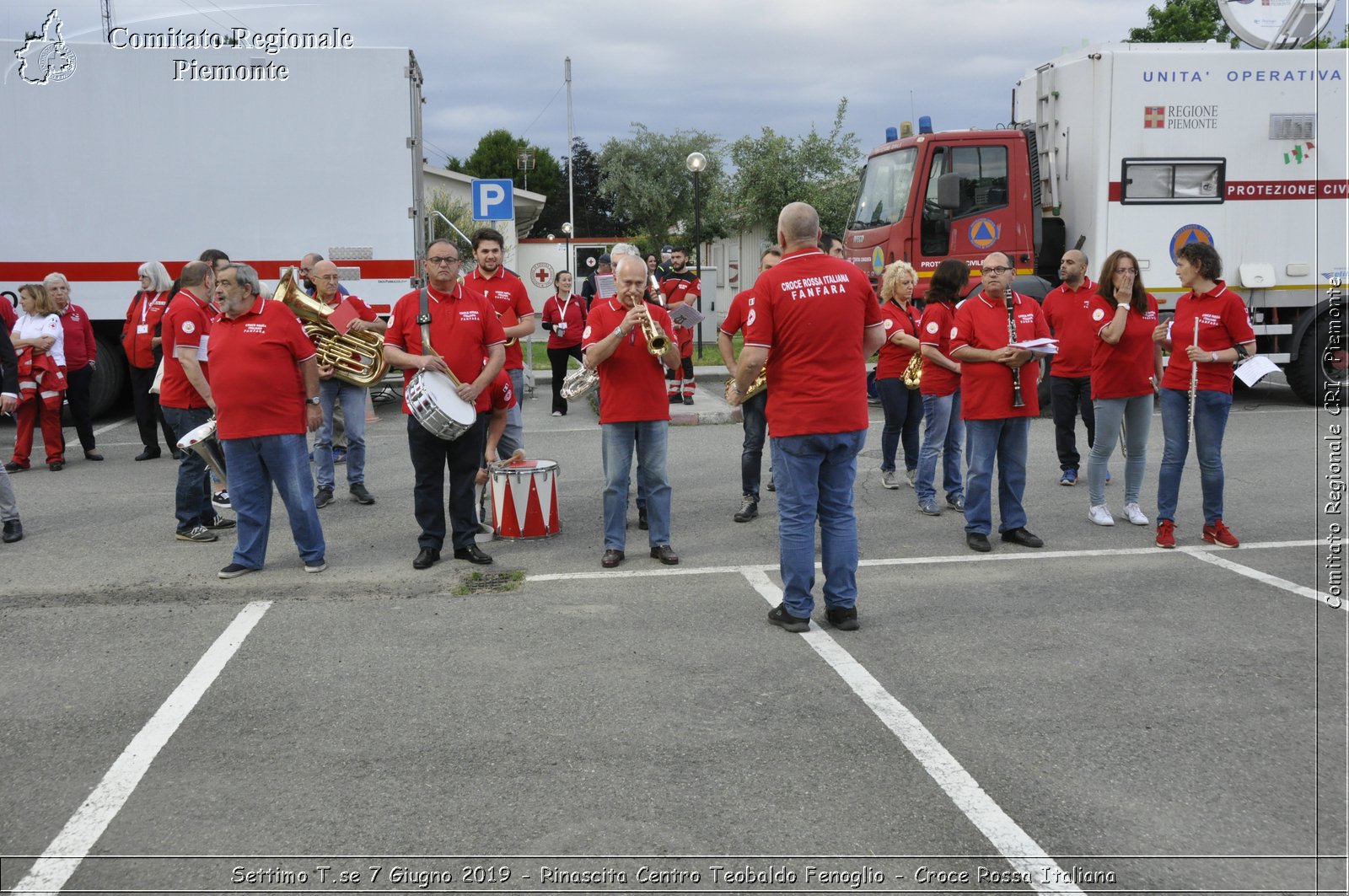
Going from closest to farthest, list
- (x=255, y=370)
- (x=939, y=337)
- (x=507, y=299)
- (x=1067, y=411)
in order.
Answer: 1. (x=255, y=370)
2. (x=939, y=337)
3. (x=507, y=299)
4. (x=1067, y=411)

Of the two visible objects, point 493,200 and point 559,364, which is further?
point 493,200

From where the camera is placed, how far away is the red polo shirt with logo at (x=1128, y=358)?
25.1 ft

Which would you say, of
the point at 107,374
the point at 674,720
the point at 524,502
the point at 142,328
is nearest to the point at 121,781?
the point at 674,720

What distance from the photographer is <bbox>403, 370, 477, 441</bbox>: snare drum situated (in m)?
6.63

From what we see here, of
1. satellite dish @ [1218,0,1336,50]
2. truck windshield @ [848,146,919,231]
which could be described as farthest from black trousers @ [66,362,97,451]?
satellite dish @ [1218,0,1336,50]

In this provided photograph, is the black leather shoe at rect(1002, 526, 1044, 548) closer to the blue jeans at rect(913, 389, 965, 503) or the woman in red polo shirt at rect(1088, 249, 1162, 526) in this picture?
the woman in red polo shirt at rect(1088, 249, 1162, 526)

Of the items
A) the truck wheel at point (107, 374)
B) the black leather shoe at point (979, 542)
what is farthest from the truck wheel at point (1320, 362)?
the truck wheel at point (107, 374)

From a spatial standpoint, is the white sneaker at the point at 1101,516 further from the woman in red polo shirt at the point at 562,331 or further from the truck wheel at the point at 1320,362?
the woman in red polo shirt at the point at 562,331

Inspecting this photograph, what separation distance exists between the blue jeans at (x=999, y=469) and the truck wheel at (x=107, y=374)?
11661mm

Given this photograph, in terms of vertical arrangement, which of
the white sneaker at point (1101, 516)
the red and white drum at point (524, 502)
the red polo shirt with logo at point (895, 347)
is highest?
the red polo shirt with logo at point (895, 347)

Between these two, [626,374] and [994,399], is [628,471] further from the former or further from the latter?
[994,399]

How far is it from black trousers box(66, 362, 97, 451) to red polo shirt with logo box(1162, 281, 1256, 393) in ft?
34.3

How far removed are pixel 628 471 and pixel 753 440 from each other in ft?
5.05

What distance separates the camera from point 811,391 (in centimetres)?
542
